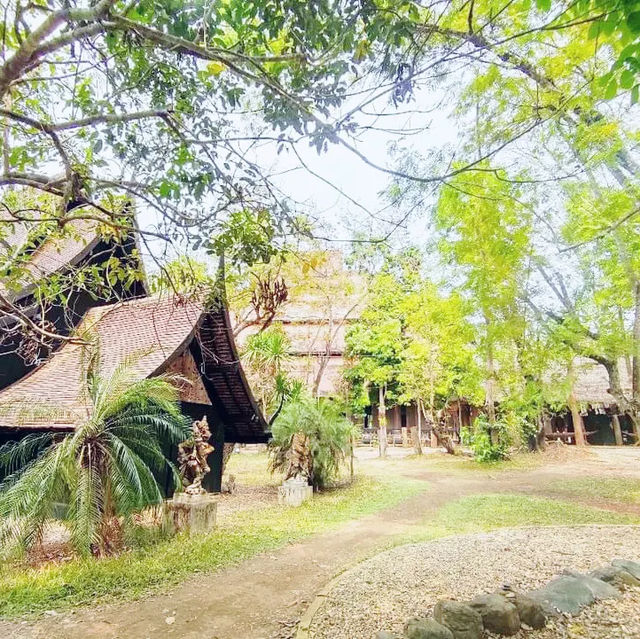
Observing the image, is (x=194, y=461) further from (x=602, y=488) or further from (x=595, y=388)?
(x=595, y=388)

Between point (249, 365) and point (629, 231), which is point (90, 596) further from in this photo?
point (249, 365)

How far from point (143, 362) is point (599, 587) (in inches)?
244

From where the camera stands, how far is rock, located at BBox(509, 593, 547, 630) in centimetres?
317

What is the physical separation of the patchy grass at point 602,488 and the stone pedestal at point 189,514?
7438 millimetres

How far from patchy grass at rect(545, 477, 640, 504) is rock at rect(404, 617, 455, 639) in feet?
24.6

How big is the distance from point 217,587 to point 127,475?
1633 millimetres

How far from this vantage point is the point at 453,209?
6.91 meters

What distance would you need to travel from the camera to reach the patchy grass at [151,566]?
4074mm

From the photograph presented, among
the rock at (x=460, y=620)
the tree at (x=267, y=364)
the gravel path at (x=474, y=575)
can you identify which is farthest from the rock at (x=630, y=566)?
the tree at (x=267, y=364)

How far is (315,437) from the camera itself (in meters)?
9.97

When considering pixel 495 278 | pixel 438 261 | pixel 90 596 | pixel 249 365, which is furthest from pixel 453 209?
pixel 249 365

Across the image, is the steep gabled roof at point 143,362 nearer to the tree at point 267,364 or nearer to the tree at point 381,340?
the tree at point 267,364

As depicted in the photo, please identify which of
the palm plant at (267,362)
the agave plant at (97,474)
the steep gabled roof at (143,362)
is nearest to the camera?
the agave plant at (97,474)

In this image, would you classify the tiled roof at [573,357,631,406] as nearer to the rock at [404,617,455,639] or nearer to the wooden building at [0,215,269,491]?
the wooden building at [0,215,269,491]
